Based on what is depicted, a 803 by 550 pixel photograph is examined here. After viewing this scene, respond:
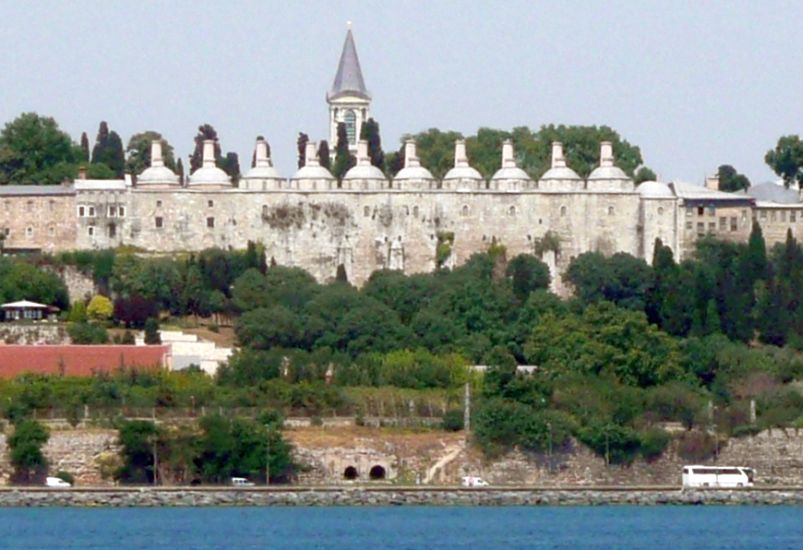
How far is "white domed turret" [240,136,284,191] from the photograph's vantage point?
9681 centimetres

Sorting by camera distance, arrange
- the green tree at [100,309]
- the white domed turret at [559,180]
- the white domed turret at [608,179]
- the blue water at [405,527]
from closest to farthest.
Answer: the blue water at [405,527]
the green tree at [100,309]
the white domed turret at [608,179]
the white domed turret at [559,180]

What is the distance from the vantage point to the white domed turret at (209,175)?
9738 cm

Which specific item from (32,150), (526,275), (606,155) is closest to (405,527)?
(526,275)

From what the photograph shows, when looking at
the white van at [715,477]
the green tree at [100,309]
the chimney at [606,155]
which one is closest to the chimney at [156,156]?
the green tree at [100,309]

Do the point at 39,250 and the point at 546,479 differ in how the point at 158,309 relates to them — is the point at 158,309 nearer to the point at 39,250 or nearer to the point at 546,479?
the point at 39,250

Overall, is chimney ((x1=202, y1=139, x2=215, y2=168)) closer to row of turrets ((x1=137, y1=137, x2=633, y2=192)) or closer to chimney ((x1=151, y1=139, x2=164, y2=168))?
row of turrets ((x1=137, y1=137, x2=633, y2=192))

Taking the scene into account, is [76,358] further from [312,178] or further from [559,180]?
[559,180]

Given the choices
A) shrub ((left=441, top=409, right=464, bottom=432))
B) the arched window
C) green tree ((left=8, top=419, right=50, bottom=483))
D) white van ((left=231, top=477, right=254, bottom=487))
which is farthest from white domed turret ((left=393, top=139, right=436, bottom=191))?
green tree ((left=8, top=419, right=50, bottom=483))

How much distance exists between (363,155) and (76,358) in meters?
15.1

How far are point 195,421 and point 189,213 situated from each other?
65.4 feet

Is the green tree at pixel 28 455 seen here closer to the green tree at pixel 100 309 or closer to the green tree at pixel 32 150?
the green tree at pixel 100 309

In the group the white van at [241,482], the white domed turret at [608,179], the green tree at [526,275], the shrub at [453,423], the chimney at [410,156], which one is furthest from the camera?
the chimney at [410,156]

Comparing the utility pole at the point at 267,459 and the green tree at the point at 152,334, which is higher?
the green tree at the point at 152,334

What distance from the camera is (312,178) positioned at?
96750mm
